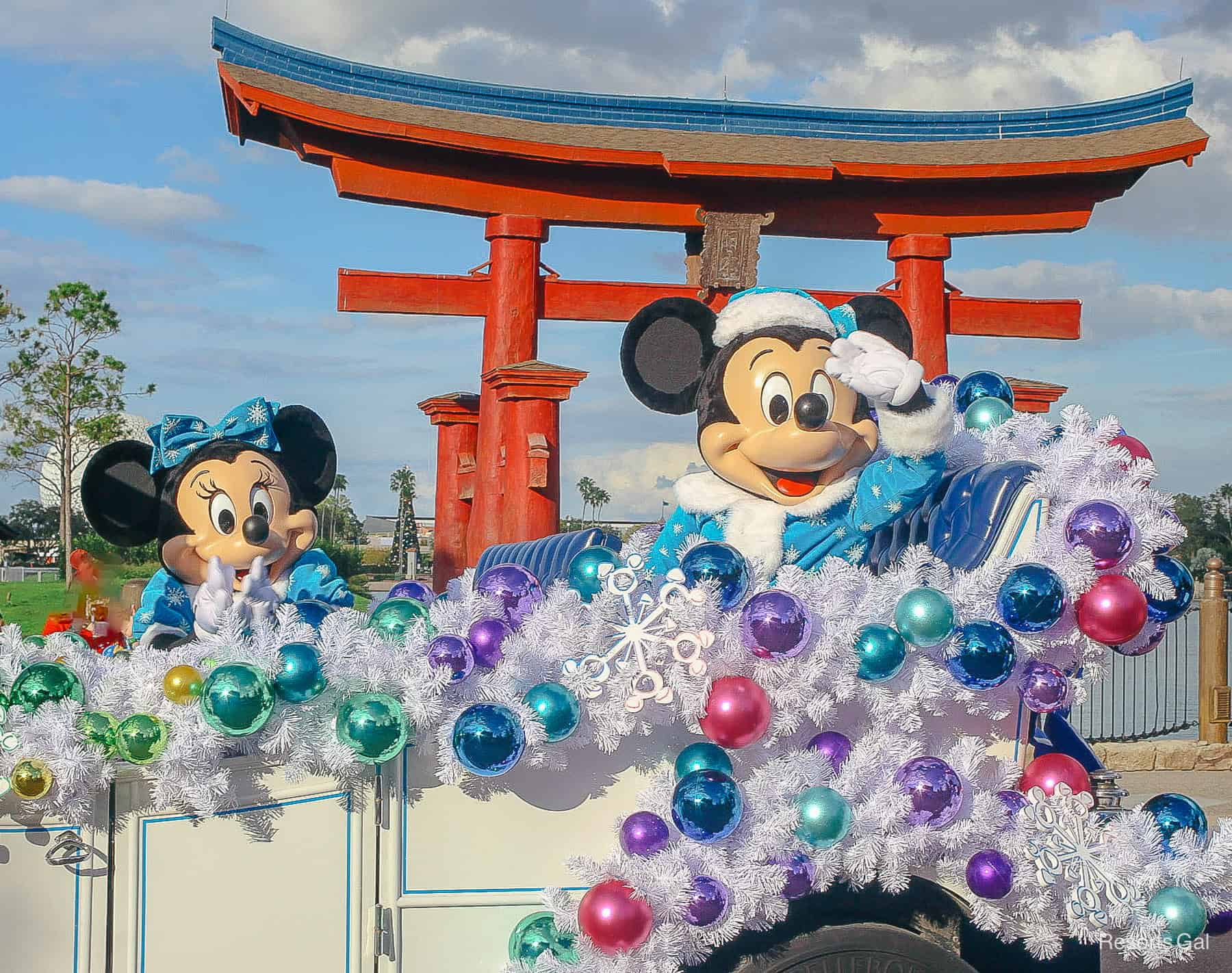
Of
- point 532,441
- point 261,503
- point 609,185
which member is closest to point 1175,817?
point 261,503

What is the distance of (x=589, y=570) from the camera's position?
8.04 feet

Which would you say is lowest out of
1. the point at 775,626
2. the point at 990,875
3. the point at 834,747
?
the point at 990,875

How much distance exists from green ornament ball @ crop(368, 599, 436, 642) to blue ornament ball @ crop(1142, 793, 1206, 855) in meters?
1.39

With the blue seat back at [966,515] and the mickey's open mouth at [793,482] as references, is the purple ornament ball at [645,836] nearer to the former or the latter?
the blue seat back at [966,515]

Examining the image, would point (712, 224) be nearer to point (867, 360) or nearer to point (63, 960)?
point (867, 360)

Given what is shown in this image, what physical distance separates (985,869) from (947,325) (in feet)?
28.4

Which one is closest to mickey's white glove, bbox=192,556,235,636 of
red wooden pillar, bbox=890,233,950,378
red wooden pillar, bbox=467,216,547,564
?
red wooden pillar, bbox=467,216,547,564

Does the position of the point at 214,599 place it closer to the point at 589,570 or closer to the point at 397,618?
the point at 397,618

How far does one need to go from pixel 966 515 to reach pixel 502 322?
23.1 feet

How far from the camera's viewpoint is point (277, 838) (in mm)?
2068

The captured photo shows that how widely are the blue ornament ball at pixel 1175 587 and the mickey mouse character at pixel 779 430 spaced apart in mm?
489

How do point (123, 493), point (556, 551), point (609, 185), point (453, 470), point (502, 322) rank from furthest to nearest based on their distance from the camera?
point (453, 470), point (609, 185), point (502, 322), point (556, 551), point (123, 493)

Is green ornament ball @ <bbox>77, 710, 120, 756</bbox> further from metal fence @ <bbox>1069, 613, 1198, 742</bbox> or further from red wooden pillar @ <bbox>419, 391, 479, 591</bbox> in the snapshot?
red wooden pillar @ <bbox>419, 391, 479, 591</bbox>

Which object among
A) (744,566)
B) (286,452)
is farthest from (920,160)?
(744,566)
